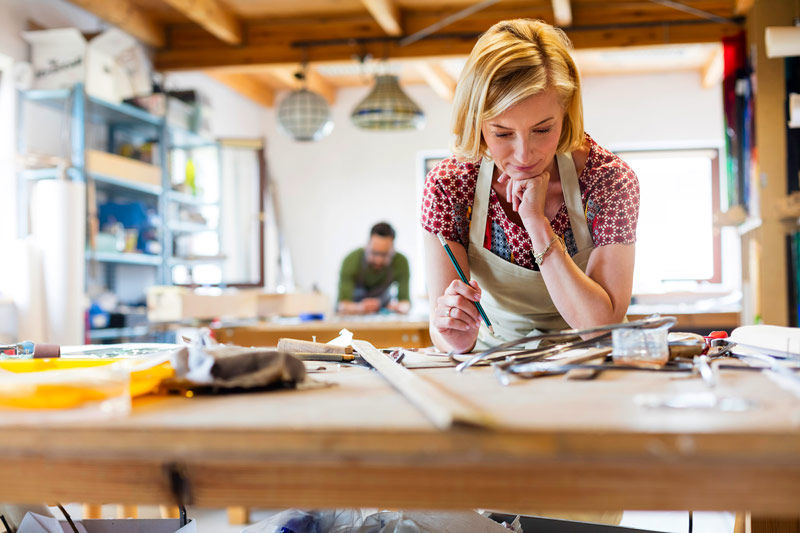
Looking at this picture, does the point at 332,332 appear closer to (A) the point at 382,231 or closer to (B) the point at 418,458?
(A) the point at 382,231

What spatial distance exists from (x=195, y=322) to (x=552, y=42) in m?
3.10

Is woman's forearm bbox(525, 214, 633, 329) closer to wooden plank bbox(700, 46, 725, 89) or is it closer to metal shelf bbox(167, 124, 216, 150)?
metal shelf bbox(167, 124, 216, 150)

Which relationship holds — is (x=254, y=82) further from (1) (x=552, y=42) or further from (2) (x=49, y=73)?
(1) (x=552, y=42)

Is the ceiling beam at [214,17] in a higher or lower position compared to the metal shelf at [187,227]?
higher

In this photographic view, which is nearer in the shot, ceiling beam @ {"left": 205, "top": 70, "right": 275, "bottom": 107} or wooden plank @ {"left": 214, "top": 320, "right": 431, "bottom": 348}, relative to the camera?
wooden plank @ {"left": 214, "top": 320, "right": 431, "bottom": 348}

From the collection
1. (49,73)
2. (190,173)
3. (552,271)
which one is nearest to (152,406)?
(552,271)

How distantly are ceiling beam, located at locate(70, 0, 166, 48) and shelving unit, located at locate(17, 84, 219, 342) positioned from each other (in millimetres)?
627

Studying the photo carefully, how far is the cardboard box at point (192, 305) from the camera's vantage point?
3.97m

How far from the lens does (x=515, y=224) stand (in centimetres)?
156

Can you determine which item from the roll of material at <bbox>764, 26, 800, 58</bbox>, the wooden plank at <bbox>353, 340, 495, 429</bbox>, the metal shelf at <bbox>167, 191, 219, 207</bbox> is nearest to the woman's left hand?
the wooden plank at <bbox>353, 340, 495, 429</bbox>

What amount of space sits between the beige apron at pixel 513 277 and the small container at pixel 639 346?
24.6 inches

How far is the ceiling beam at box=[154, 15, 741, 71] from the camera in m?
5.54

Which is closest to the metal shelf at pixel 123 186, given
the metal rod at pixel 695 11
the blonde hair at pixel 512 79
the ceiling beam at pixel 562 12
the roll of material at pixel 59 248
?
the roll of material at pixel 59 248

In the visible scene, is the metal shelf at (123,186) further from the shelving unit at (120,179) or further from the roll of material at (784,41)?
the roll of material at (784,41)
